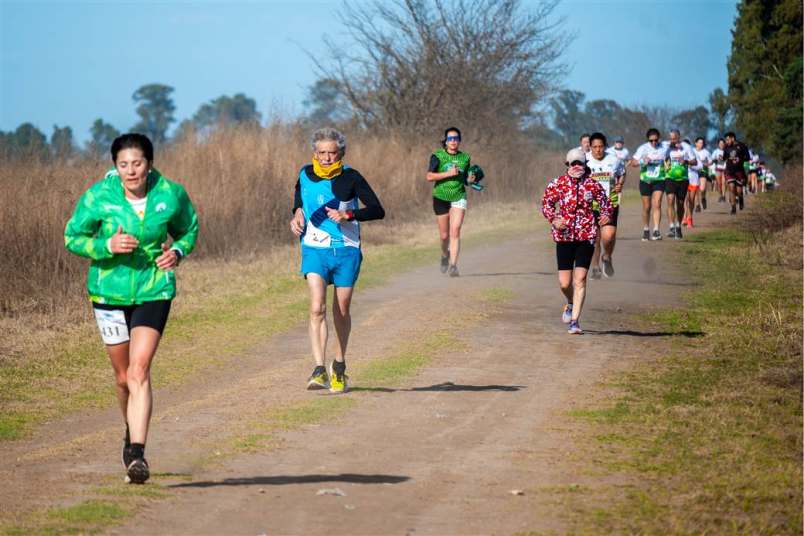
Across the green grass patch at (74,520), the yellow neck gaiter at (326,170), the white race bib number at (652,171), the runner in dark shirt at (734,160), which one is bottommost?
the green grass patch at (74,520)

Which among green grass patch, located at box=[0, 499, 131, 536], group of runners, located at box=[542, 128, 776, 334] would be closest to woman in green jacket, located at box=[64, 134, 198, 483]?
green grass patch, located at box=[0, 499, 131, 536]

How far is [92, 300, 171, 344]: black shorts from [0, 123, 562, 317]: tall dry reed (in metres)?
8.67

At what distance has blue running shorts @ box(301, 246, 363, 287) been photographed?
10.0 metres

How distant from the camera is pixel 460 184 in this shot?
58.3 ft

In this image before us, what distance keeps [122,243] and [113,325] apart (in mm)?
523

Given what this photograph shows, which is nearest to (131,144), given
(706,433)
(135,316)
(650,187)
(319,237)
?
(135,316)

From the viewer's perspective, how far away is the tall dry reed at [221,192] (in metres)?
16.2

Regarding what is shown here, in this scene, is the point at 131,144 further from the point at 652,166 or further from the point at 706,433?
the point at 652,166

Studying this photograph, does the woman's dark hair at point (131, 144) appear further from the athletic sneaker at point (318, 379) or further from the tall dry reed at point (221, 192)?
the tall dry reed at point (221, 192)

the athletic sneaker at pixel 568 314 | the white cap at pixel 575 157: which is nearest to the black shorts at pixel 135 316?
the white cap at pixel 575 157

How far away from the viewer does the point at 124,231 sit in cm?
705

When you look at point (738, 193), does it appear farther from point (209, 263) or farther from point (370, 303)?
point (370, 303)

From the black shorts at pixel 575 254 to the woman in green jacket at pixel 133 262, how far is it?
6673 mm

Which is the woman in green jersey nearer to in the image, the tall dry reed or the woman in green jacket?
the tall dry reed
